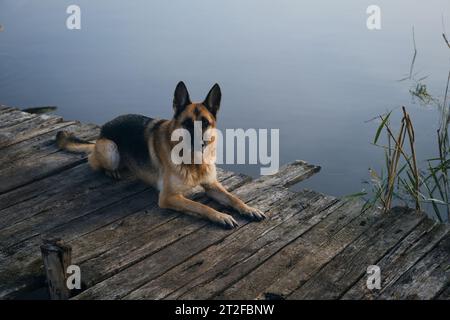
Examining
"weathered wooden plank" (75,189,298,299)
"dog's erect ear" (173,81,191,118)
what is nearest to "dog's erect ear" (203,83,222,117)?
"dog's erect ear" (173,81,191,118)

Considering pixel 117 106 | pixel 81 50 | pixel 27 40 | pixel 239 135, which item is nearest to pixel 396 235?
pixel 239 135

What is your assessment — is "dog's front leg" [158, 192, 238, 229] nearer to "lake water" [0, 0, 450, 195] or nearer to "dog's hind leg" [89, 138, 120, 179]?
"dog's hind leg" [89, 138, 120, 179]

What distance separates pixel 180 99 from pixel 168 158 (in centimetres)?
54

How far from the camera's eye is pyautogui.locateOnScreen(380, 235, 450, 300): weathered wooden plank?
3822 mm

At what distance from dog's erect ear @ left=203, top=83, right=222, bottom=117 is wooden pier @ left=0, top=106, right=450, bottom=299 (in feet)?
2.87

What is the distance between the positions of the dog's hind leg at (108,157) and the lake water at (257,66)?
2.95 metres

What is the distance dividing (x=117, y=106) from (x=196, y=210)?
6.05 meters

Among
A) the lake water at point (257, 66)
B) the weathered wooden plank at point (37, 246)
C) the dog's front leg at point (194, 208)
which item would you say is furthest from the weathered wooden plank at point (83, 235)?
the lake water at point (257, 66)

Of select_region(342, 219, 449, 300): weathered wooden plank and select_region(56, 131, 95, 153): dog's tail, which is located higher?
select_region(56, 131, 95, 153): dog's tail

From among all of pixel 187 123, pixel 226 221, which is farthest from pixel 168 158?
pixel 226 221

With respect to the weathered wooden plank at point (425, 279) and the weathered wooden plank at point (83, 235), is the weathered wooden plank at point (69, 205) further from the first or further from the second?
the weathered wooden plank at point (425, 279)

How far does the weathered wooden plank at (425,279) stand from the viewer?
3822mm

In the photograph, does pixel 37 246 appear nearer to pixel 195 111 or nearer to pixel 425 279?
pixel 195 111

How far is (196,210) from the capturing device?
4.78 meters
